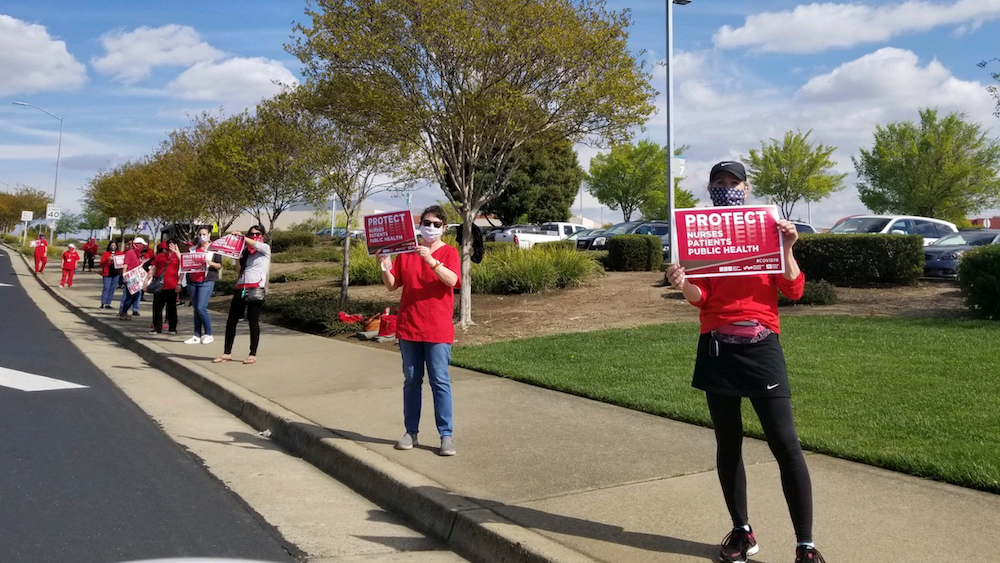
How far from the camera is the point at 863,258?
1568 cm

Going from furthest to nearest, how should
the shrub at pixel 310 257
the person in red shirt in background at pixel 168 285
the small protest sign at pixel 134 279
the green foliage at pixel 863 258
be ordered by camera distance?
the shrub at pixel 310 257
the small protest sign at pixel 134 279
the green foliage at pixel 863 258
the person in red shirt in background at pixel 168 285

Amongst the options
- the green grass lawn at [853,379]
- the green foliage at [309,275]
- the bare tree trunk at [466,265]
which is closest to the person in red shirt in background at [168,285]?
the bare tree trunk at [466,265]

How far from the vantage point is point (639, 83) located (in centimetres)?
1280

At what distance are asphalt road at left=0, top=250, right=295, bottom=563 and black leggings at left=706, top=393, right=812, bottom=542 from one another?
2314mm

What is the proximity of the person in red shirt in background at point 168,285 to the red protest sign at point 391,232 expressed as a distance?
27.5ft

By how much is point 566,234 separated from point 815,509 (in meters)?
35.2

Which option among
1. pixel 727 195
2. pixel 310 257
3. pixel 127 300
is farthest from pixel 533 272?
pixel 310 257

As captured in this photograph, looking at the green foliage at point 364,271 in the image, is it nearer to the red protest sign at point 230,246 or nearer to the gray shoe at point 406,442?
the red protest sign at point 230,246

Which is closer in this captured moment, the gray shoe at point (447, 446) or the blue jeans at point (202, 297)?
the gray shoe at point (447, 446)

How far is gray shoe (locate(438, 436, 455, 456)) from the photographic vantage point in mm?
5969

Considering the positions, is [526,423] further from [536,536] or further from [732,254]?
[732,254]

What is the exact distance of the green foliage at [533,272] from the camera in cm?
1830

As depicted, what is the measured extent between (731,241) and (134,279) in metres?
15.3

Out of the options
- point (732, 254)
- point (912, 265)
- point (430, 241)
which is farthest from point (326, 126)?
point (732, 254)
